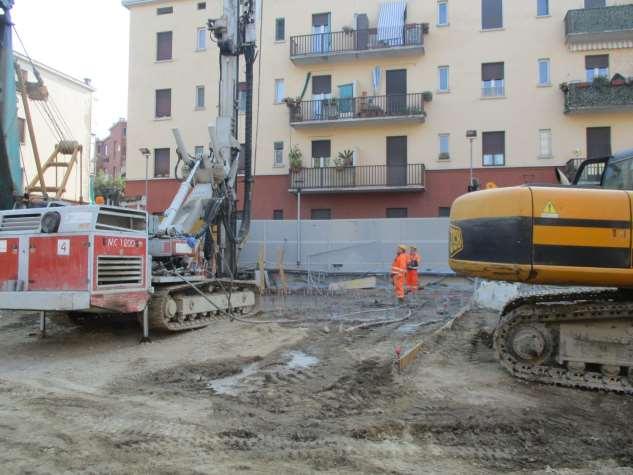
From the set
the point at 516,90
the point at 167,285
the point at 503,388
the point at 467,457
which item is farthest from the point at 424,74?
the point at 467,457

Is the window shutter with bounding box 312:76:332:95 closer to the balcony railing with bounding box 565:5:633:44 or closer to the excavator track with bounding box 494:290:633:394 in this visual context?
the balcony railing with bounding box 565:5:633:44

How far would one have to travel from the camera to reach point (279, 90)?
2977 centimetres

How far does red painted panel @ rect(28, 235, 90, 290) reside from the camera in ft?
25.7

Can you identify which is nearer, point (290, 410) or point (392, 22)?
point (290, 410)

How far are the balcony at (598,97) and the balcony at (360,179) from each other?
7.12 m

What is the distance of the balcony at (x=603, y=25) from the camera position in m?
25.3

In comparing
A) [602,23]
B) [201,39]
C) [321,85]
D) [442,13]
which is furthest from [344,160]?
[602,23]

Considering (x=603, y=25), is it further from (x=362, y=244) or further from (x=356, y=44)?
(x=362, y=244)

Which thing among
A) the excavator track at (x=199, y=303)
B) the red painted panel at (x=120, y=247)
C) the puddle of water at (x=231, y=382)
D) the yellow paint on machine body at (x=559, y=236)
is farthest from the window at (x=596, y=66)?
the puddle of water at (x=231, y=382)

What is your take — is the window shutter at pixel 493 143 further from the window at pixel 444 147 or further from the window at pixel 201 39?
the window at pixel 201 39

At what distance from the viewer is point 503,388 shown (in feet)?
20.8

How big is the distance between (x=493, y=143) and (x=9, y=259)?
23.2 meters

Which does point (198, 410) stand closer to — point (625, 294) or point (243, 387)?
point (243, 387)

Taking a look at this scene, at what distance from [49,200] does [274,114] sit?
2118cm
